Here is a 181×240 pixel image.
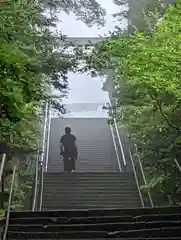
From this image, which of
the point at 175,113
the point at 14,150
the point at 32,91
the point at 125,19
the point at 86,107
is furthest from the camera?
the point at 86,107

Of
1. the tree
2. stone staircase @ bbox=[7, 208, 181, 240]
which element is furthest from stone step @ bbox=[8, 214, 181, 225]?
the tree

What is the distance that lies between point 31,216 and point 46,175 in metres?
4.82

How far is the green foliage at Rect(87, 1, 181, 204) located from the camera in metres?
7.25

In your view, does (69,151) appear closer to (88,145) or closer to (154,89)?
(88,145)

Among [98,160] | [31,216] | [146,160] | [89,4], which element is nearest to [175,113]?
[146,160]

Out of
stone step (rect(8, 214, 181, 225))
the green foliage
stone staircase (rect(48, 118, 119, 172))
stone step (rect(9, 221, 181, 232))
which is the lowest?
stone step (rect(9, 221, 181, 232))

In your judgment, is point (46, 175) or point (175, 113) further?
point (46, 175)

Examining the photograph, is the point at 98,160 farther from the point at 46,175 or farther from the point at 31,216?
the point at 31,216

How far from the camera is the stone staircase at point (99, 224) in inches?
311

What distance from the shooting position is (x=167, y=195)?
11.7 m

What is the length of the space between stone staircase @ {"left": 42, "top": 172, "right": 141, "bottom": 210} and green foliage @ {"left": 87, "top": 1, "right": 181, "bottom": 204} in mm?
867

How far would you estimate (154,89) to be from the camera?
800cm

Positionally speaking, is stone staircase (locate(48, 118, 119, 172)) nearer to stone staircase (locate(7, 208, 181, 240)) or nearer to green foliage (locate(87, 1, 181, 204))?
green foliage (locate(87, 1, 181, 204))

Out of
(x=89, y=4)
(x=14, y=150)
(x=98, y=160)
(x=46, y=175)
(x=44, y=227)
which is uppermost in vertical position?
(x=89, y=4)
